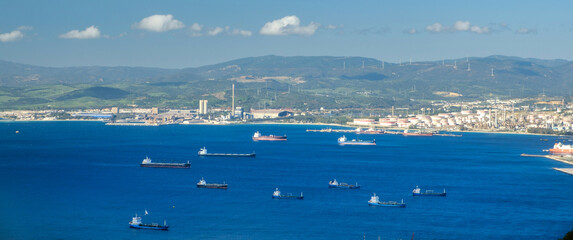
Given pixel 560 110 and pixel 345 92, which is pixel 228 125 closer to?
pixel 560 110

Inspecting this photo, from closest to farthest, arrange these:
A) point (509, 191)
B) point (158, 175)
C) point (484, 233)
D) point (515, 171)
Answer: point (484, 233) → point (509, 191) → point (158, 175) → point (515, 171)

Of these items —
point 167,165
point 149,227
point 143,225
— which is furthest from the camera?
point 167,165

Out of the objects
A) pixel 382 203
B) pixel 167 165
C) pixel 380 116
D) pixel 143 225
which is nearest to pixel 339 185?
pixel 382 203

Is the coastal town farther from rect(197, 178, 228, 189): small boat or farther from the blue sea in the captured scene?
rect(197, 178, 228, 189): small boat

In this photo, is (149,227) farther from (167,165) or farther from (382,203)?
(167,165)

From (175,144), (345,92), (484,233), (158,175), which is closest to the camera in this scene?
(484,233)

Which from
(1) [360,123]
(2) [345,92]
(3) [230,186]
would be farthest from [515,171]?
(2) [345,92]

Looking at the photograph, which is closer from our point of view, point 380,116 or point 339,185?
point 339,185
